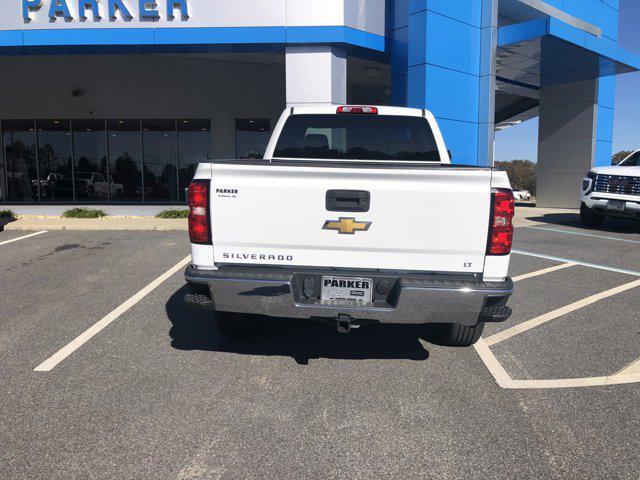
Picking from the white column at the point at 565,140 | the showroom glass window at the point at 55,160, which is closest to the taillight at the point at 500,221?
the white column at the point at 565,140

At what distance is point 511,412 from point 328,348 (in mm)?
1616

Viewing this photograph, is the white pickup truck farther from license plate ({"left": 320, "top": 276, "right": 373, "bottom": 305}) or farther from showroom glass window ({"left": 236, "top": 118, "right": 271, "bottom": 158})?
showroom glass window ({"left": 236, "top": 118, "right": 271, "bottom": 158})

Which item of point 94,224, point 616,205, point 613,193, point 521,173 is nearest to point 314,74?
point 94,224

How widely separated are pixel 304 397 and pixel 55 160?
60.2 feet

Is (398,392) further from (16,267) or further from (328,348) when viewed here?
(16,267)

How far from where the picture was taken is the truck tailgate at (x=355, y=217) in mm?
3328

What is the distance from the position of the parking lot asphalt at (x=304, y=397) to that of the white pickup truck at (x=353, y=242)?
60cm

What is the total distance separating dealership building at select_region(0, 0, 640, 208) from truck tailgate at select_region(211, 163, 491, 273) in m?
8.58

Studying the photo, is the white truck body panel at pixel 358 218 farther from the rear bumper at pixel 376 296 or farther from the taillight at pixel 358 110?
the taillight at pixel 358 110

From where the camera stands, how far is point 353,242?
11.2ft

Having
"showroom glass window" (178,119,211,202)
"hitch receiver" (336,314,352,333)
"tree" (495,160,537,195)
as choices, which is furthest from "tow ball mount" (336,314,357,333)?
"tree" (495,160,537,195)

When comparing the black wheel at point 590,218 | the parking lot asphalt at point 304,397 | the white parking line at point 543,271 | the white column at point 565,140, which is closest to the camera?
the parking lot asphalt at point 304,397

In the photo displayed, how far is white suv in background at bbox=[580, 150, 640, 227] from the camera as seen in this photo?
11.1 meters

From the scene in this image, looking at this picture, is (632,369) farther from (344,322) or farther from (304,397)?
(304,397)
